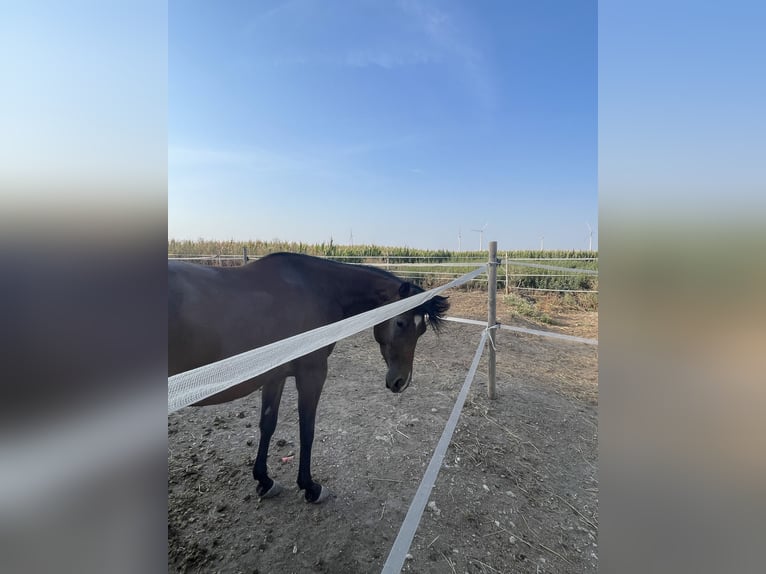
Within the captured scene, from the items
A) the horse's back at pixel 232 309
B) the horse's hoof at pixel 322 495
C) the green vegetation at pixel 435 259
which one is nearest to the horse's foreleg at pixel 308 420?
the horse's hoof at pixel 322 495

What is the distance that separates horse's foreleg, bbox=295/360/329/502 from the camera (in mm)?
1604

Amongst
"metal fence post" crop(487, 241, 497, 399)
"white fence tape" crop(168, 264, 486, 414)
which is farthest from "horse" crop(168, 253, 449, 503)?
"metal fence post" crop(487, 241, 497, 399)

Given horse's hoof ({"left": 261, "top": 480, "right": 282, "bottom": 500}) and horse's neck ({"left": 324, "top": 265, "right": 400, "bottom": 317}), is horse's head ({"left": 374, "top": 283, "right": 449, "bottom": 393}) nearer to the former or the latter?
horse's neck ({"left": 324, "top": 265, "right": 400, "bottom": 317})

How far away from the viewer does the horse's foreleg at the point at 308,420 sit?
5.26 ft

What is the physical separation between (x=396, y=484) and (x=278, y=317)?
113 cm

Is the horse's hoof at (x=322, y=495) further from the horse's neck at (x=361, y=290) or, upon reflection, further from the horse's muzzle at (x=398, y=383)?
the horse's neck at (x=361, y=290)

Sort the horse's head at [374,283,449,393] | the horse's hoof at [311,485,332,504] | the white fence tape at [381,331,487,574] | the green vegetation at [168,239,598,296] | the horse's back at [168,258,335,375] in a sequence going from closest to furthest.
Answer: the white fence tape at [381,331,487,574] → the horse's back at [168,258,335,375] → the horse's hoof at [311,485,332,504] → the horse's head at [374,283,449,393] → the green vegetation at [168,239,598,296]

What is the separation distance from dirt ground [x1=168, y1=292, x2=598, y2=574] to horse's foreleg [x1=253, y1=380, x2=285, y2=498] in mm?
66

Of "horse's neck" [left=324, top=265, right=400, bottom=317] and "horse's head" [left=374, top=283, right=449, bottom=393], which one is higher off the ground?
"horse's neck" [left=324, top=265, right=400, bottom=317]
